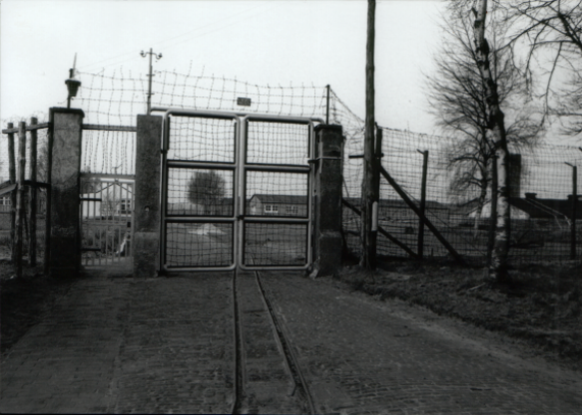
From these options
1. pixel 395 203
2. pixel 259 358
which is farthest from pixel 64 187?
pixel 395 203

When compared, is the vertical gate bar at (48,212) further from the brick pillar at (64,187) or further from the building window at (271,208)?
the building window at (271,208)

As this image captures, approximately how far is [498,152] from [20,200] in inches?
293

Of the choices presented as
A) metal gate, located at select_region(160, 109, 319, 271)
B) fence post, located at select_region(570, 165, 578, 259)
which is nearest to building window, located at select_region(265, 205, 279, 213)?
metal gate, located at select_region(160, 109, 319, 271)

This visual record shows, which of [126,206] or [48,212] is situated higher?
[126,206]

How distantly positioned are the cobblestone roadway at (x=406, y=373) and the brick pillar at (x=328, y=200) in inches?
133

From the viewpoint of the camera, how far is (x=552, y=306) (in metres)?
8.48

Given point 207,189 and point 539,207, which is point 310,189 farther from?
point 539,207

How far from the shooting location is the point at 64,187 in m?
10.2

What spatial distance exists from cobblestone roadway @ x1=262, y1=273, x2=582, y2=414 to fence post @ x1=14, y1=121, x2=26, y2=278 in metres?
4.18

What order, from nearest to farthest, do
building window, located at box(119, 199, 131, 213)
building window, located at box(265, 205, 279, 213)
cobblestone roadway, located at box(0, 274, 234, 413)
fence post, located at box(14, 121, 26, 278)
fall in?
1. cobblestone roadway, located at box(0, 274, 234, 413)
2. fence post, located at box(14, 121, 26, 278)
3. building window, located at box(119, 199, 131, 213)
4. building window, located at box(265, 205, 279, 213)

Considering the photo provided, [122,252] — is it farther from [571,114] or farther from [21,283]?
[571,114]

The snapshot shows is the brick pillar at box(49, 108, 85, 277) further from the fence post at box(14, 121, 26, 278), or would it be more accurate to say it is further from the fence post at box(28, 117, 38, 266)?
the fence post at box(14, 121, 26, 278)

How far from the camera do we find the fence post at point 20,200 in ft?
29.9

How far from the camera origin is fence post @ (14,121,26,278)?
9.12 meters
